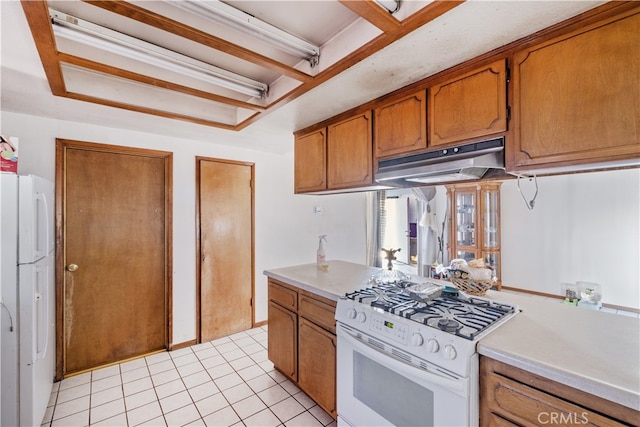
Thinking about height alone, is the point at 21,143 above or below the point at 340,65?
below

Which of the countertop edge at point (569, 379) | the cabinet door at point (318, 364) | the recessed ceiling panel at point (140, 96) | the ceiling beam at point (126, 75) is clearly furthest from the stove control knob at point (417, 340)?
the recessed ceiling panel at point (140, 96)

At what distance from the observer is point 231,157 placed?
333 cm

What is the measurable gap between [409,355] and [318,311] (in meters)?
0.80

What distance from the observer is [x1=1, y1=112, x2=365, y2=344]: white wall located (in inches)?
92.0

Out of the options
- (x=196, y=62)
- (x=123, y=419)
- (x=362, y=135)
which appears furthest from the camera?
(x=362, y=135)

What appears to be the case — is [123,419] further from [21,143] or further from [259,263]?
[21,143]

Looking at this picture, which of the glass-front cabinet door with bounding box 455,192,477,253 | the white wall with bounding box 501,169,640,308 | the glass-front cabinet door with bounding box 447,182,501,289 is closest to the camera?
the white wall with bounding box 501,169,640,308

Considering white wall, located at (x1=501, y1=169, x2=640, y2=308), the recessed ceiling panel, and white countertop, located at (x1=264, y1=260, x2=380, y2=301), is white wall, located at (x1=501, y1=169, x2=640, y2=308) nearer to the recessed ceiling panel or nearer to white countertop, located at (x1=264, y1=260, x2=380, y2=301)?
white countertop, located at (x1=264, y1=260, x2=380, y2=301)

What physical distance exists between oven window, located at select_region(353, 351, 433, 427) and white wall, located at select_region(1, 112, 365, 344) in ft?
7.17

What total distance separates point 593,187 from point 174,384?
5.90m

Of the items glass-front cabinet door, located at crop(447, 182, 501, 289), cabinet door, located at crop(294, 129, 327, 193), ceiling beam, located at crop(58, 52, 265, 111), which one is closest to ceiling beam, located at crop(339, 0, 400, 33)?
ceiling beam, located at crop(58, 52, 265, 111)

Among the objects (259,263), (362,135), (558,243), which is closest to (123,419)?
(259,263)

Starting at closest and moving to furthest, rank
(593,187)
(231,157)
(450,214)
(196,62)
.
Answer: (196,62)
(231,157)
(593,187)
(450,214)

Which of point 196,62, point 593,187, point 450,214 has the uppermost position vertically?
point 196,62
